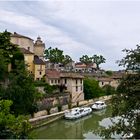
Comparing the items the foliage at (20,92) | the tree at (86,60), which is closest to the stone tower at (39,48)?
the foliage at (20,92)

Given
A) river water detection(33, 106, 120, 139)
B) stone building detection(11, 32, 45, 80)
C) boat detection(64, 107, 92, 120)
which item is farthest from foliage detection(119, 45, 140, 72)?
stone building detection(11, 32, 45, 80)

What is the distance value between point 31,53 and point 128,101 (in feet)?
103

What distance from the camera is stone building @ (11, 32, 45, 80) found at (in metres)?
41.2

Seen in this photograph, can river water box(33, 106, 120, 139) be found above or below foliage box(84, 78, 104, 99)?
below

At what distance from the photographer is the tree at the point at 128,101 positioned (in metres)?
10.8

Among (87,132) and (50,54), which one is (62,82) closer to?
(87,132)

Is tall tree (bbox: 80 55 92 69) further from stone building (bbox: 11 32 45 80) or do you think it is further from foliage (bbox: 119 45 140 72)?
foliage (bbox: 119 45 140 72)

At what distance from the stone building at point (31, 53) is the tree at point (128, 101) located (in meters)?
26.5

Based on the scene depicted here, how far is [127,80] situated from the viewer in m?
11.4

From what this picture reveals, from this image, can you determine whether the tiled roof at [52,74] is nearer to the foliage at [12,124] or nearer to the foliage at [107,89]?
the foliage at [107,89]

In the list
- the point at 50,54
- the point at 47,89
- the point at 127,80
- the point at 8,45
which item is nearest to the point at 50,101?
the point at 47,89

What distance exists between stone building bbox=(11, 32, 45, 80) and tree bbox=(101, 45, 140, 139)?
2653cm

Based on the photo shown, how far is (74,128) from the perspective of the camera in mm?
29000

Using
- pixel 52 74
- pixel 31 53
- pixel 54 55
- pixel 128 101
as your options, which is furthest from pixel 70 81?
pixel 128 101
